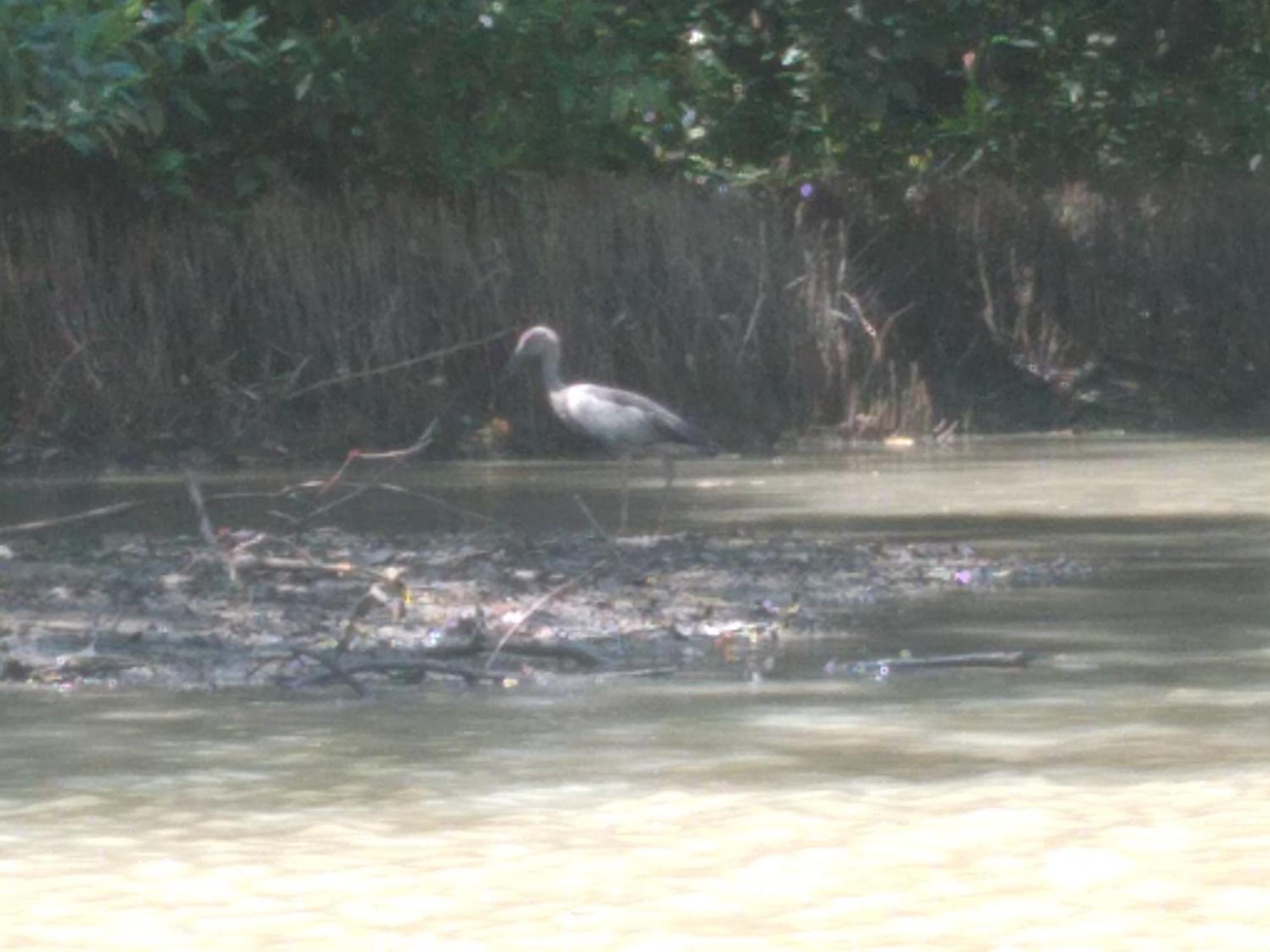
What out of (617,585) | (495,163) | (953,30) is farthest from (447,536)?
(953,30)

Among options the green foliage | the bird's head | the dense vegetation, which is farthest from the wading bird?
the dense vegetation

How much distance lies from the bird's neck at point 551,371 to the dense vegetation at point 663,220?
1656mm

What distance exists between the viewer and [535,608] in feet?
30.9

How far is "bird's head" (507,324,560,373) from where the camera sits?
17.8 metres

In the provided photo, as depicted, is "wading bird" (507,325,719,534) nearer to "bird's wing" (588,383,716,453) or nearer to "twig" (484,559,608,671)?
"bird's wing" (588,383,716,453)

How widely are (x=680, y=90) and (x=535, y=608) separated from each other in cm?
1556

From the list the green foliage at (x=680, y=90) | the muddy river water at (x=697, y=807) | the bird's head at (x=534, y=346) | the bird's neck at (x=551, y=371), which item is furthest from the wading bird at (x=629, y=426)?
the muddy river water at (x=697, y=807)

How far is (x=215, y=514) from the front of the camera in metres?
15.0

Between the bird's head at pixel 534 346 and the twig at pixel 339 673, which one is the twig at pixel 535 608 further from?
the bird's head at pixel 534 346

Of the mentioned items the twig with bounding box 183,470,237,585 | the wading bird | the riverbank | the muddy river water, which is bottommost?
the muddy river water

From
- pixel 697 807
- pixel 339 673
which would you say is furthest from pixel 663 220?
pixel 697 807

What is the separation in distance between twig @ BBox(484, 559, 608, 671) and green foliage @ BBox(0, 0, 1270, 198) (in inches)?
219

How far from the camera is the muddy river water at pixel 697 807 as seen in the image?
5602 millimetres

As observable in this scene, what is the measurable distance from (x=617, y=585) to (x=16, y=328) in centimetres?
1022
